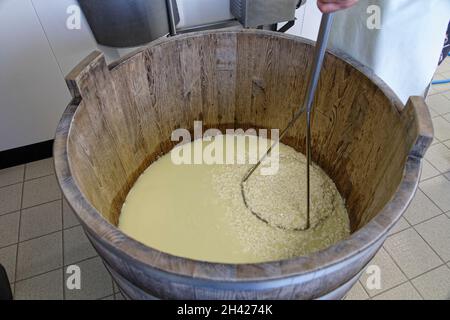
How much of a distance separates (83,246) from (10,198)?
643 mm

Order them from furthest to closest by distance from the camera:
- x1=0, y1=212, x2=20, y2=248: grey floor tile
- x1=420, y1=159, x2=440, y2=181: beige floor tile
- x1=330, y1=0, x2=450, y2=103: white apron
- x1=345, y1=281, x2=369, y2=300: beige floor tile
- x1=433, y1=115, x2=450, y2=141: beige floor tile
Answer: x1=433, y1=115, x2=450, y2=141: beige floor tile < x1=420, y1=159, x2=440, y2=181: beige floor tile < x1=0, y1=212, x2=20, y2=248: grey floor tile < x1=345, y1=281, x2=369, y2=300: beige floor tile < x1=330, y1=0, x2=450, y2=103: white apron

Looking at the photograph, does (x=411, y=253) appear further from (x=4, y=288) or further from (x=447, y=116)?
(x=4, y=288)

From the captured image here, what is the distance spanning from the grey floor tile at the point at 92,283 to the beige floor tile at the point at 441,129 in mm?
2327

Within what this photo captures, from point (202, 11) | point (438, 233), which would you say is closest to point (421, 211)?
point (438, 233)

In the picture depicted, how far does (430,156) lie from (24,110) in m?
2.60

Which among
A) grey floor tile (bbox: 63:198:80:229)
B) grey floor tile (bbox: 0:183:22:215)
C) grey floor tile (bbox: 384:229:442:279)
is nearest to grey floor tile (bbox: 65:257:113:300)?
grey floor tile (bbox: 63:198:80:229)

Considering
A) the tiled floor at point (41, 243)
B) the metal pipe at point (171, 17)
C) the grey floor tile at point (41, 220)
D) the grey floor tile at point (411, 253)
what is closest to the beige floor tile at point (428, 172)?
the grey floor tile at point (411, 253)

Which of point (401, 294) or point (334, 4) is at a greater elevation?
point (334, 4)

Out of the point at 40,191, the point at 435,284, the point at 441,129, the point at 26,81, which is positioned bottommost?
the point at 435,284

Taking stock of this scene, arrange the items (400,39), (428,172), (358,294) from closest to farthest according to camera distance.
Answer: (400,39) < (358,294) < (428,172)

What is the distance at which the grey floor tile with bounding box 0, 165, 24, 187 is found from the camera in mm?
2076

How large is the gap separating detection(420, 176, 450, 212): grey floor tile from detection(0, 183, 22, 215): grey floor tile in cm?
244

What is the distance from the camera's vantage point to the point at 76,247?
5.68 feet

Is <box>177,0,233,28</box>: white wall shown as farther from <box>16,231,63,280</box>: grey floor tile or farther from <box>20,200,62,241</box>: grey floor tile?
<box>16,231,63,280</box>: grey floor tile
